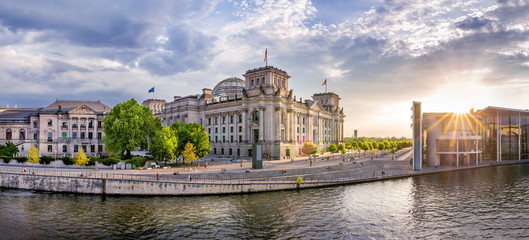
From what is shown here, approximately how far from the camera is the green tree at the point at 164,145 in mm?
62750

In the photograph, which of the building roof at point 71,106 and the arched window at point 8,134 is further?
the arched window at point 8,134

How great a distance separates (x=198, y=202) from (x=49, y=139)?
82.1 m

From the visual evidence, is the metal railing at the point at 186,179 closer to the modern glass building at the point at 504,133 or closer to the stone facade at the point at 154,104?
the modern glass building at the point at 504,133

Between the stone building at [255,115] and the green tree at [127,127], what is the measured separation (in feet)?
108

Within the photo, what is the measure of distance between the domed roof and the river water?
79.0 m

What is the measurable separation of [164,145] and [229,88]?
68944 millimetres

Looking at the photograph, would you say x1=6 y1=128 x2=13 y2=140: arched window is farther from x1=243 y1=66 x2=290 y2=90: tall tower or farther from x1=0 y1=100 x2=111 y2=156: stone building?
x1=243 y1=66 x2=290 y2=90: tall tower

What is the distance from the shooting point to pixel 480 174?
74.8 m

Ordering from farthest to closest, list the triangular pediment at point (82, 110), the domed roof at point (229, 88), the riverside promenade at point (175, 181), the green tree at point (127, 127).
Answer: the domed roof at point (229, 88)
the triangular pediment at point (82, 110)
the green tree at point (127, 127)
the riverside promenade at point (175, 181)

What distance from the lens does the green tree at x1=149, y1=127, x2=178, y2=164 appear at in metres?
62.8

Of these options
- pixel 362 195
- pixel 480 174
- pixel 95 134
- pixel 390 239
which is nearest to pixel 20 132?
pixel 95 134

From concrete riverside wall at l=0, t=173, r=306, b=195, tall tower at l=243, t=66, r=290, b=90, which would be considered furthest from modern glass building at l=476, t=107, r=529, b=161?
concrete riverside wall at l=0, t=173, r=306, b=195

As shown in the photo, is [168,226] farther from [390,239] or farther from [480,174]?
[480,174]

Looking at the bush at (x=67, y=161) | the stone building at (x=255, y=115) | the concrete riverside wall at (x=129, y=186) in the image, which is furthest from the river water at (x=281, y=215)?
the stone building at (x=255, y=115)
